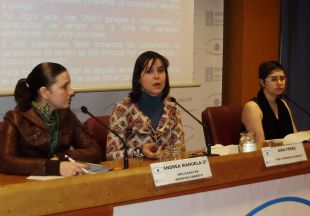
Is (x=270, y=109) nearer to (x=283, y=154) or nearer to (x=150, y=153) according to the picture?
(x=150, y=153)

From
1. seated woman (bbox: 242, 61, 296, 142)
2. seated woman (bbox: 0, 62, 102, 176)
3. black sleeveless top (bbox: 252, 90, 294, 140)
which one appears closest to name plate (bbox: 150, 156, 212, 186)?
seated woman (bbox: 0, 62, 102, 176)

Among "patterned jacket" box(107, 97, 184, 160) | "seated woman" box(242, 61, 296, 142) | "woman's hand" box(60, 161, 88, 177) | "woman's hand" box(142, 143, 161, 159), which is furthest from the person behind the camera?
"seated woman" box(242, 61, 296, 142)

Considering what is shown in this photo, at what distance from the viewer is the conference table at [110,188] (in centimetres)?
128

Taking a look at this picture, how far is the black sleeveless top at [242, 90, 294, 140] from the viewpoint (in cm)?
322

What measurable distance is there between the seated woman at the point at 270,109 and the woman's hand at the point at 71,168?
1.52 m

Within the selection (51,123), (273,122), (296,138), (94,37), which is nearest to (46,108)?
(51,123)

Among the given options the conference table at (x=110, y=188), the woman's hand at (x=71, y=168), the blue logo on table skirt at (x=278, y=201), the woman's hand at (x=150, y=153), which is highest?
the conference table at (x=110, y=188)

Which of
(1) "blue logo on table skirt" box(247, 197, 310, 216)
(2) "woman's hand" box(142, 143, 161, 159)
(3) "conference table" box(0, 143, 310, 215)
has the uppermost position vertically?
(3) "conference table" box(0, 143, 310, 215)

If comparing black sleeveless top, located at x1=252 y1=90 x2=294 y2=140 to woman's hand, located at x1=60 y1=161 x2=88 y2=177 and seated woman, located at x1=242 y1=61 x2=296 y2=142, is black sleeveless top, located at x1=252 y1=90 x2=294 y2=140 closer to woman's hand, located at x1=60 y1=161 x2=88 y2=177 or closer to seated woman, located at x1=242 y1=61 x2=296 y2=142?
seated woman, located at x1=242 y1=61 x2=296 y2=142

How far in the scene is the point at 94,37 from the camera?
3656mm

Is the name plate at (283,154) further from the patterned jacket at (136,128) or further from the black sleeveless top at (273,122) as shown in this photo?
the black sleeveless top at (273,122)

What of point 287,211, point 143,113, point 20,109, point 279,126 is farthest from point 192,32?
point 287,211

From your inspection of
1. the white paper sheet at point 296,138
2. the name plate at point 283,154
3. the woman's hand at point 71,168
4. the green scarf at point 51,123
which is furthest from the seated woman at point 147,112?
the name plate at point 283,154

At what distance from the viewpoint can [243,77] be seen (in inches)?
179
